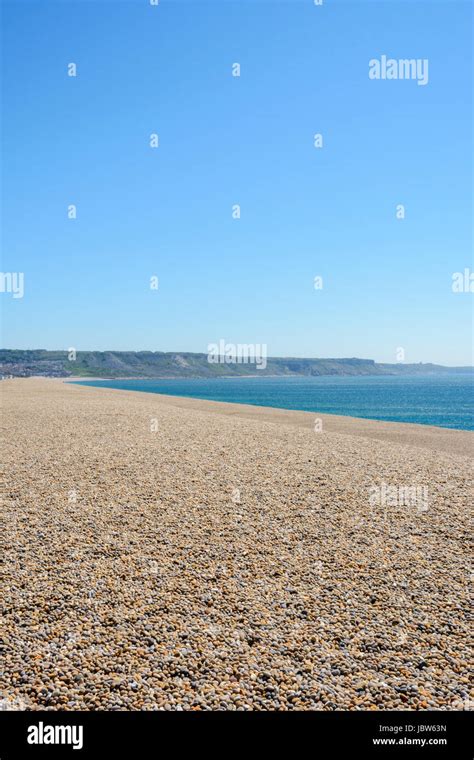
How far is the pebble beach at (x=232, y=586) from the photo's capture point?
4.56 metres

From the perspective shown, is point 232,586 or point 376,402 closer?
point 232,586

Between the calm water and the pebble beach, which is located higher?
the pebble beach

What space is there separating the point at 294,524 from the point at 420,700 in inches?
160

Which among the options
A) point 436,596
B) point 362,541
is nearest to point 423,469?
point 362,541

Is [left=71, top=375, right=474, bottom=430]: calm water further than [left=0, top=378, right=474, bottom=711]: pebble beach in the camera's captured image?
Yes

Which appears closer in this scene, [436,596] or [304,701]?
[304,701]

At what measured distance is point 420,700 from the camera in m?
4.45

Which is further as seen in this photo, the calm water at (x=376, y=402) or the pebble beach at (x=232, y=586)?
the calm water at (x=376, y=402)

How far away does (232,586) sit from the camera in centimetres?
632

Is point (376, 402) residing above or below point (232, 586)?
below

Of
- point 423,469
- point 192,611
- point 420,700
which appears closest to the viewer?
point 420,700

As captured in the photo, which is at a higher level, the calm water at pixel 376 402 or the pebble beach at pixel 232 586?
the pebble beach at pixel 232 586

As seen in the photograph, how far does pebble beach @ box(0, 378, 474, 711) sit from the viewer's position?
456 centimetres
